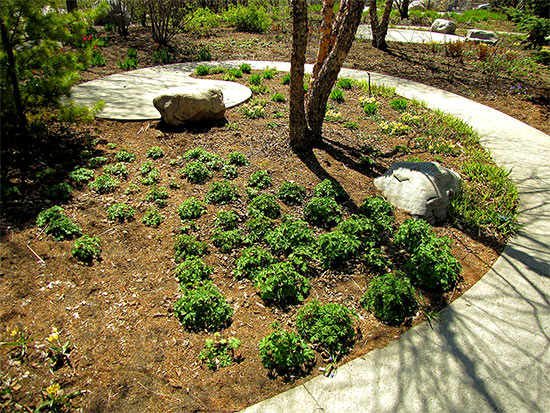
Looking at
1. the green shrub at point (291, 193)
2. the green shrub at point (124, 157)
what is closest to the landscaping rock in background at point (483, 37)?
the green shrub at point (291, 193)

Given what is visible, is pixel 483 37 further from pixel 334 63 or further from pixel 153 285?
pixel 153 285

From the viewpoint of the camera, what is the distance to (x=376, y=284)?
10.5 ft

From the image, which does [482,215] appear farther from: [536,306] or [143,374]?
[143,374]

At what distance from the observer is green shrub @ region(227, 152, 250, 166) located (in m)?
5.05

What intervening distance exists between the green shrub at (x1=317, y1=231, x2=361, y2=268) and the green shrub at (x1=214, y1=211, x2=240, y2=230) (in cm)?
97

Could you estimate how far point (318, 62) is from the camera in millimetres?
5242

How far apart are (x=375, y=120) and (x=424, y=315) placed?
4344 mm

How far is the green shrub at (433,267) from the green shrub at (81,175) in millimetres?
3910

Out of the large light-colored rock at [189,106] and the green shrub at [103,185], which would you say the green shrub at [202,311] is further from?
the large light-colored rock at [189,106]

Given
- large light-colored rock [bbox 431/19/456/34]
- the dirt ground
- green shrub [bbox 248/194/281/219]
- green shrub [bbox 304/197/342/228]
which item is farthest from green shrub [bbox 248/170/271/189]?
large light-colored rock [bbox 431/19/456/34]

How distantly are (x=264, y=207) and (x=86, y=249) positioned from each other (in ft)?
6.10

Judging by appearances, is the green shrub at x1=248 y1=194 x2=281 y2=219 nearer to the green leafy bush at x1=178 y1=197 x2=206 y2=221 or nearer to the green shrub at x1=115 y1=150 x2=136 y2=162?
the green leafy bush at x1=178 y1=197 x2=206 y2=221

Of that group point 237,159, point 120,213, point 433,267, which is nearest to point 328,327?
point 433,267

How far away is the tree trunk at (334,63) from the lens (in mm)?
4529
